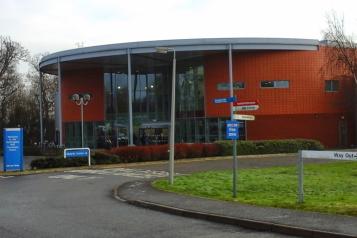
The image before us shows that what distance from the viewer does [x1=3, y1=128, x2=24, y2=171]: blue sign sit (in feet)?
91.9

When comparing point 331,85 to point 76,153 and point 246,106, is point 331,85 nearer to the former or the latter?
point 76,153

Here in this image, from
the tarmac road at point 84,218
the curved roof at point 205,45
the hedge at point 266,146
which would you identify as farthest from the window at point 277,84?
the tarmac road at point 84,218

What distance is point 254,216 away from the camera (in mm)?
11352

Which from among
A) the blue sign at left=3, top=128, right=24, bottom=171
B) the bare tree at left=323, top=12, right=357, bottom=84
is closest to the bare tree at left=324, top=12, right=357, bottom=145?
the bare tree at left=323, top=12, right=357, bottom=84

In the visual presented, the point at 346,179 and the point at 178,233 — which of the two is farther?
the point at 346,179

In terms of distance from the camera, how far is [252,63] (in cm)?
4706

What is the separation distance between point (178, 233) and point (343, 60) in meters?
38.5

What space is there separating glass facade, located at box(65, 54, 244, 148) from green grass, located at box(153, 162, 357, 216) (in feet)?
95.6

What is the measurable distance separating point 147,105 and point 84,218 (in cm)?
4403

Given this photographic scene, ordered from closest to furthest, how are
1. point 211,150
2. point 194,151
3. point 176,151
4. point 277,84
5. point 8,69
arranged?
point 176,151, point 194,151, point 211,150, point 277,84, point 8,69

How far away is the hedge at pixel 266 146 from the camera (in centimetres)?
3868

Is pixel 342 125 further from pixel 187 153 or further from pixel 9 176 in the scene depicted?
pixel 9 176

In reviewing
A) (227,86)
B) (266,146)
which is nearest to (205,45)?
(227,86)

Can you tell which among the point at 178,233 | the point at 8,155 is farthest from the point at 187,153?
the point at 178,233
